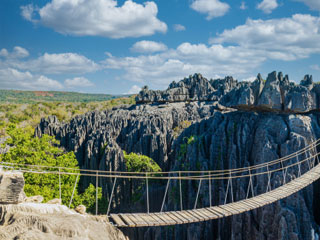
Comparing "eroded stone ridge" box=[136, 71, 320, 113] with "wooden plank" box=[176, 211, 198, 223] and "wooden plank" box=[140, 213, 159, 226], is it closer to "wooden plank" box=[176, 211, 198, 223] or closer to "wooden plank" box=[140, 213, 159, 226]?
"wooden plank" box=[176, 211, 198, 223]

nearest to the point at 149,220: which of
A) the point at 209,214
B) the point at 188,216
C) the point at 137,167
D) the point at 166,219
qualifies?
the point at 166,219

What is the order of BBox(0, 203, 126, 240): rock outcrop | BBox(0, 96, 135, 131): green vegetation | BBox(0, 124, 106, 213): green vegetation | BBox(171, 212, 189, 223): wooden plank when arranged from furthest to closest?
BBox(0, 96, 135, 131): green vegetation
BBox(0, 124, 106, 213): green vegetation
BBox(171, 212, 189, 223): wooden plank
BBox(0, 203, 126, 240): rock outcrop

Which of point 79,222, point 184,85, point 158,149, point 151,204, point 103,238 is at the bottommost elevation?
point 151,204

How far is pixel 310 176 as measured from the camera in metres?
15.5

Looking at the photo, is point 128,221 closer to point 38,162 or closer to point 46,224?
point 46,224

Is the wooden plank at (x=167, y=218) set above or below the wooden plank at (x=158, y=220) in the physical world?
below

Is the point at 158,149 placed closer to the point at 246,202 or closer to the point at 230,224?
the point at 230,224

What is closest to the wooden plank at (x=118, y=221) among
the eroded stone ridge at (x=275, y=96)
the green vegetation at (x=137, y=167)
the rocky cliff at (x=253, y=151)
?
the rocky cliff at (x=253, y=151)

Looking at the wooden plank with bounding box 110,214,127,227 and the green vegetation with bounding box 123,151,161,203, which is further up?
the wooden plank with bounding box 110,214,127,227

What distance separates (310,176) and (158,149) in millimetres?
22641

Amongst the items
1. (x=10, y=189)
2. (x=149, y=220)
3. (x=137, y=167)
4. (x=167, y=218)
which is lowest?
(x=137, y=167)

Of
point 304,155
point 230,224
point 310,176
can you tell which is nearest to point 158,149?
point 230,224

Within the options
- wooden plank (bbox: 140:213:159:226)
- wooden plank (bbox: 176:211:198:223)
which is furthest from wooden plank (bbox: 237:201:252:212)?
wooden plank (bbox: 140:213:159:226)

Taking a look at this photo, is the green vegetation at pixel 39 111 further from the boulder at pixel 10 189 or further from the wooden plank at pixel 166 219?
the boulder at pixel 10 189
